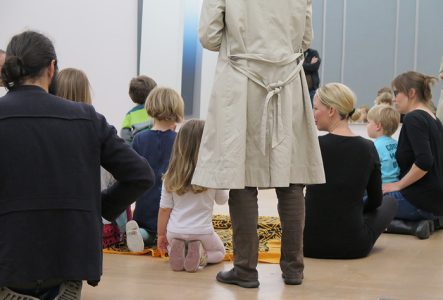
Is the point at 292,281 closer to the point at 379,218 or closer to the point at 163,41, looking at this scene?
the point at 379,218

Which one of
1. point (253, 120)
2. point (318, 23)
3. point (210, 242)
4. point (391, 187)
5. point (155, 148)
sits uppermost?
point (318, 23)

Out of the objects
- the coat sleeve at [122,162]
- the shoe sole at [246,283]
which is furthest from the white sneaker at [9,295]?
the shoe sole at [246,283]

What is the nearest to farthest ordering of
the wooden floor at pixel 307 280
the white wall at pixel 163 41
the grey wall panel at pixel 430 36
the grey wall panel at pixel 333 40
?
the wooden floor at pixel 307 280 < the grey wall panel at pixel 430 36 < the grey wall panel at pixel 333 40 < the white wall at pixel 163 41

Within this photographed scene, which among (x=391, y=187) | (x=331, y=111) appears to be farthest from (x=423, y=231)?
(x=331, y=111)

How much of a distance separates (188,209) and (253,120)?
2.18 feet

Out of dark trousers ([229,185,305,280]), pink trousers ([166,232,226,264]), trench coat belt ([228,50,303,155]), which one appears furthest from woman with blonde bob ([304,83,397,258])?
trench coat belt ([228,50,303,155])

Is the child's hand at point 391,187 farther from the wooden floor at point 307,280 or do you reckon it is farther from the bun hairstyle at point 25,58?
the bun hairstyle at point 25,58

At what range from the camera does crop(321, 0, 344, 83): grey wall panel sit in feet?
25.9

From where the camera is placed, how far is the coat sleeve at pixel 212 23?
2873 millimetres

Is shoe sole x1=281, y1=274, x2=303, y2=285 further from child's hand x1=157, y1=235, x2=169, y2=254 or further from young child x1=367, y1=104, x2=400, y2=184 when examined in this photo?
young child x1=367, y1=104, x2=400, y2=184

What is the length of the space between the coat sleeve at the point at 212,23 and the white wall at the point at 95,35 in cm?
578

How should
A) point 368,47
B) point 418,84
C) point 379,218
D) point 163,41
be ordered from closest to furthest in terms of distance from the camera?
1. point 379,218
2. point 418,84
3. point 368,47
4. point 163,41

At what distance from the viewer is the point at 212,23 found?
2889 mm

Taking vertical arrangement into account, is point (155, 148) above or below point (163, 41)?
below
